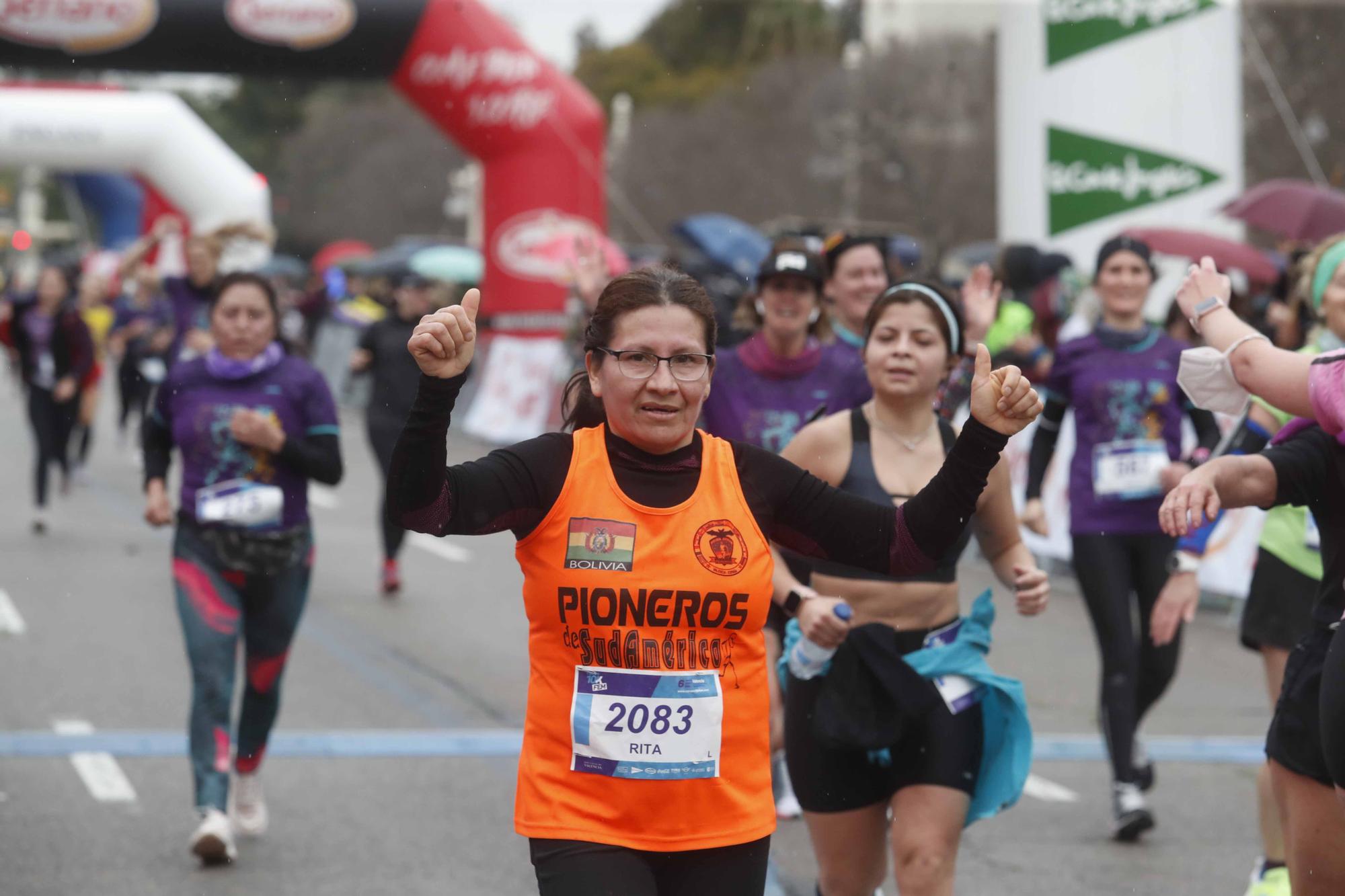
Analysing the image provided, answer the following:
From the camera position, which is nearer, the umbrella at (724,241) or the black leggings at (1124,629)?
the black leggings at (1124,629)

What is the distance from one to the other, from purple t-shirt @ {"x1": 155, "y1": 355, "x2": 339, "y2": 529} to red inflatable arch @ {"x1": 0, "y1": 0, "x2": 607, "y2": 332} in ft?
38.1

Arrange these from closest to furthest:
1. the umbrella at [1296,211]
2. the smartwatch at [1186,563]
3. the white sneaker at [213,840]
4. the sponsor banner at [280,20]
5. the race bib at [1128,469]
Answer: the smartwatch at [1186,563] < the white sneaker at [213,840] < the race bib at [1128,469] < the umbrella at [1296,211] < the sponsor banner at [280,20]

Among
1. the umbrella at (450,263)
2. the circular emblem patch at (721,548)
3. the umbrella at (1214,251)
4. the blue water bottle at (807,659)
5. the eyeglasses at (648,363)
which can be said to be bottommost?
the blue water bottle at (807,659)

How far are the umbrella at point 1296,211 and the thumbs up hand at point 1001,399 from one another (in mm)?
7710

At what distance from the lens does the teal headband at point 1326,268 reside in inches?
171

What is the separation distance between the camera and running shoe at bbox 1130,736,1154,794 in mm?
6551

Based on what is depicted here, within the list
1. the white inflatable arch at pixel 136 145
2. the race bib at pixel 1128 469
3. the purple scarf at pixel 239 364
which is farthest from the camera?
the white inflatable arch at pixel 136 145

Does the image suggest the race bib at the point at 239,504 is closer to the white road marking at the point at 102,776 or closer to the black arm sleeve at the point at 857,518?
the white road marking at the point at 102,776

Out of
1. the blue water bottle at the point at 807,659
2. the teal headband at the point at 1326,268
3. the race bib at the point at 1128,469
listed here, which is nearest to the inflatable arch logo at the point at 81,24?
the race bib at the point at 1128,469

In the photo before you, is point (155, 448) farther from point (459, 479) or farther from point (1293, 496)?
point (1293, 496)

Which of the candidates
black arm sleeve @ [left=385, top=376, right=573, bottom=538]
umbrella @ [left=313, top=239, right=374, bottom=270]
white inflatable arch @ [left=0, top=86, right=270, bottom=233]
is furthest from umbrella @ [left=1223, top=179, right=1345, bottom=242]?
umbrella @ [left=313, top=239, right=374, bottom=270]

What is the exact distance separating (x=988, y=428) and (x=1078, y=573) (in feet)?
11.1

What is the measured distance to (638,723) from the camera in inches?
130

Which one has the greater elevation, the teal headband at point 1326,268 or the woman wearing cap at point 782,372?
the teal headband at point 1326,268
